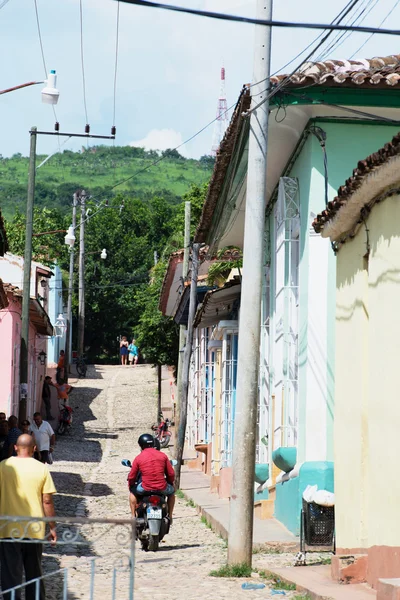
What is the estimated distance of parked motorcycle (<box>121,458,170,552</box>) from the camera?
12.8 metres

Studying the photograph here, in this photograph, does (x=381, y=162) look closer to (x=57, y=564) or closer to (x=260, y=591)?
(x=260, y=591)

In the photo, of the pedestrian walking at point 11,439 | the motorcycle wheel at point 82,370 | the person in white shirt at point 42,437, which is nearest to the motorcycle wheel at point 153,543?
the pedestrian walking at point 11,439

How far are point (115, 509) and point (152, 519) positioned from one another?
5053 mm

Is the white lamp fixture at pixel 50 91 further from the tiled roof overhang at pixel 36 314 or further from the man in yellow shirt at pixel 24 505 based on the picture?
the man in yellow shirt at pixel 24 505

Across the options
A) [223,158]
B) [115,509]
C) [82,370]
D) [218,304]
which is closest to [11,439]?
[115,509]

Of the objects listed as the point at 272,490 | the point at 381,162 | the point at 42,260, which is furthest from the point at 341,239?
the point at 42,260

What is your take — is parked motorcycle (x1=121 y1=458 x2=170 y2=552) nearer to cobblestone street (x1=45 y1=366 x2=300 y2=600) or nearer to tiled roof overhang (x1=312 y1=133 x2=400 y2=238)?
cobblestone street (x1=45 y1=366 x2=300 y2=600)

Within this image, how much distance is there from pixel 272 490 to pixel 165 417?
21.1 m

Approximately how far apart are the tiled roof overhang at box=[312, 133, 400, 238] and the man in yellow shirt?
3346 millimetres

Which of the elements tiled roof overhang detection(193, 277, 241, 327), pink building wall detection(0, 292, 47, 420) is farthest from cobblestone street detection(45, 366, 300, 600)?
tiled roof overhang detection(193, 277, 241, 327)

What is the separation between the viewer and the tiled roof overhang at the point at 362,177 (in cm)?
790

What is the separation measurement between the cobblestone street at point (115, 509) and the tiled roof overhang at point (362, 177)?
3393 mm

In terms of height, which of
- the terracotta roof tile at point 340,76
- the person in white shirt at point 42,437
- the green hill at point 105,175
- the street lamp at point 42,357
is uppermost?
the green hill at point 105,175

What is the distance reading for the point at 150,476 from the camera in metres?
13.0
